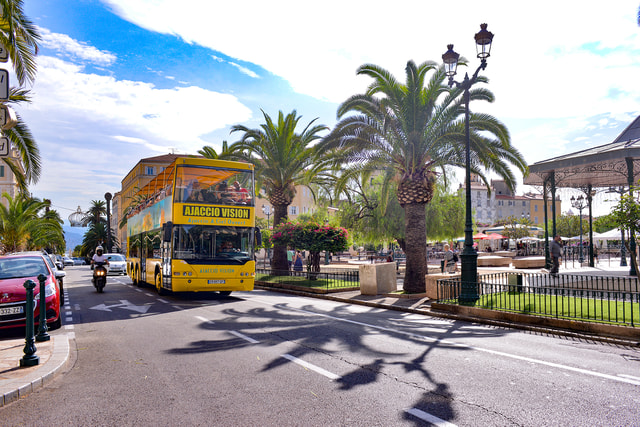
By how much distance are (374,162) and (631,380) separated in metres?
13.2

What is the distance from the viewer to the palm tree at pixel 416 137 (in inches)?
668

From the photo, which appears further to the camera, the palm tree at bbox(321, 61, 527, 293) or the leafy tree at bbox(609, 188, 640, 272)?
the palm tree at bbox(321, 61, 527, 293)

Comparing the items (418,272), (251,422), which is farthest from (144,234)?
(251,422)

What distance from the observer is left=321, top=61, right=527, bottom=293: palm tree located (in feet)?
55.7

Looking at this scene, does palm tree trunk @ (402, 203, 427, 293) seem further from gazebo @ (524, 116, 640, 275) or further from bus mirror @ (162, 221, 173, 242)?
bus mirror @ (162, 221, 173, 242)

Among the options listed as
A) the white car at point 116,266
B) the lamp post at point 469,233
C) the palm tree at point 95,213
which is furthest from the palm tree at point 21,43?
the palm tree at point 95,213

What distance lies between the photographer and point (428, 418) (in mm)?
4613

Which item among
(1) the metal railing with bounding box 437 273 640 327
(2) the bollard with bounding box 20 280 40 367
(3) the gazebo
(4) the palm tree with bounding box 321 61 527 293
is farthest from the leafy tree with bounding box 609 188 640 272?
(2) the bollard with bounding box 20 280 40 367

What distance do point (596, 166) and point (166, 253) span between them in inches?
848

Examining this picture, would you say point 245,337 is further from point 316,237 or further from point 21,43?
point 316,237

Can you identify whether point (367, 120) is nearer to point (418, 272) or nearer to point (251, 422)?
point (418, 272)

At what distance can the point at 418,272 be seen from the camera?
17656mm

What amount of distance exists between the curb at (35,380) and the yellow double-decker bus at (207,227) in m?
7.59

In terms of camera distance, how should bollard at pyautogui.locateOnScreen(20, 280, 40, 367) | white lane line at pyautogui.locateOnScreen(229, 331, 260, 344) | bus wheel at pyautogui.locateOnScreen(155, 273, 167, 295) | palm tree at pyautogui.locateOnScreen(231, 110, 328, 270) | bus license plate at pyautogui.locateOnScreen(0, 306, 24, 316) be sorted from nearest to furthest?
bollard at pyautogui.locateOnScreen(20, 280, 40, 367)
white lane line at pyautogui.locateOnScreen(229, 331, 260, 344)
bus license plate at pyautogui.locateOnScreen(0, 306, 24, 316)
bus wheel at pyautogui.locateOnScreen(155, 273, 167, 295)
palm tree at pyautogui.locateOnScreen(231, 110, 328, 270)
